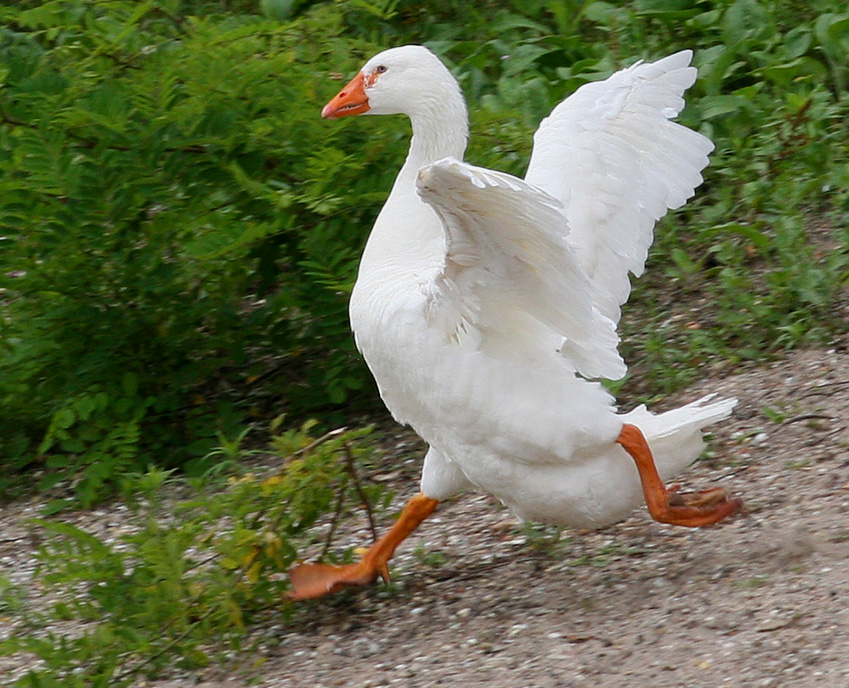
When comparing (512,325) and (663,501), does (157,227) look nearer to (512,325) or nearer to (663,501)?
(512,325)

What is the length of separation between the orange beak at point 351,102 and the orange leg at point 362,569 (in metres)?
1.43

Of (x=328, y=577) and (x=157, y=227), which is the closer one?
(x=328, y=577)

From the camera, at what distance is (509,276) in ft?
12.7

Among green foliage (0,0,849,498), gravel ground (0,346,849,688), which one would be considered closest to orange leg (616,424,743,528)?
gravel ground (0,346,849,688)

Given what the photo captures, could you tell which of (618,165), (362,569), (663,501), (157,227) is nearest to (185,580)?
(362,569)

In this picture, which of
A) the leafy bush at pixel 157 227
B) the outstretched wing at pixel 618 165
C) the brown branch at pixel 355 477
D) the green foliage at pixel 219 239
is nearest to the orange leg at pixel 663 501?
the outstretched wing at pixel 618 165

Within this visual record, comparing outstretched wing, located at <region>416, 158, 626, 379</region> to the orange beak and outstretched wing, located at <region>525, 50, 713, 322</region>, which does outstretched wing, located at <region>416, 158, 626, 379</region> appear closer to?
outstretched wing, located at <region>525, 50, 713, 322</region>

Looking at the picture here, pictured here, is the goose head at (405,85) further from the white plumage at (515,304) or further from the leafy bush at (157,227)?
the leafy bush at (157,227)

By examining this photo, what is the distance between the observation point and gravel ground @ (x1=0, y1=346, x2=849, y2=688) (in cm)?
365

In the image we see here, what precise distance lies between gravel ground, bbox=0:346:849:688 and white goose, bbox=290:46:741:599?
0.17 metres

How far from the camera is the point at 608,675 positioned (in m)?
3.64

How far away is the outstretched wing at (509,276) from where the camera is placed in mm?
3498

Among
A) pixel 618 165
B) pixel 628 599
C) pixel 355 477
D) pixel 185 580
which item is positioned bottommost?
pixel 628 599

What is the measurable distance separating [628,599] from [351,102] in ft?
6.62
